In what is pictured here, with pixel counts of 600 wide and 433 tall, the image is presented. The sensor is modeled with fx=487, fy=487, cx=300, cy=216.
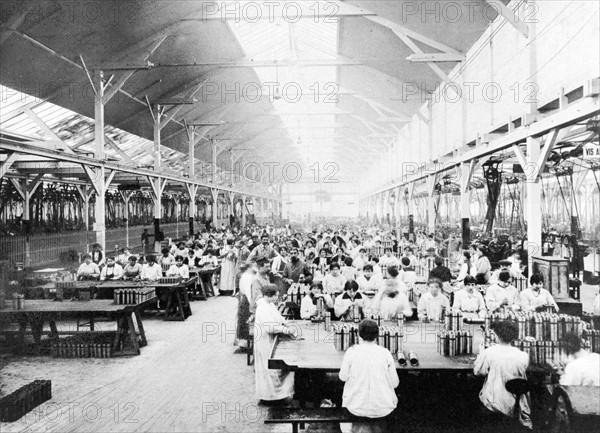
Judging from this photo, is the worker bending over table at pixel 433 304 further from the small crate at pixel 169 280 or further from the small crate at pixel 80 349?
the small crate at pixel 169 280

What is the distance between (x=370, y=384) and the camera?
3943 mm

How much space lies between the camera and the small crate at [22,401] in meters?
5.28

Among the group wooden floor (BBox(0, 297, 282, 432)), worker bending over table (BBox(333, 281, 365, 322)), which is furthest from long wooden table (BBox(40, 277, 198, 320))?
worker bending over table (BBox(333, 281, 365, 322))

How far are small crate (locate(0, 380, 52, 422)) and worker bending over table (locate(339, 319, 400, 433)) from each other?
3.73m

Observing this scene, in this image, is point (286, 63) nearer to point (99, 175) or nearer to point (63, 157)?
point (99, 175)

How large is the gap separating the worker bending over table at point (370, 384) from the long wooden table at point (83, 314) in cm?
463

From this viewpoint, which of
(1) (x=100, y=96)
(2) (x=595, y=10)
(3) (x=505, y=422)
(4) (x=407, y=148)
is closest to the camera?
(3) (x=505, y=422)

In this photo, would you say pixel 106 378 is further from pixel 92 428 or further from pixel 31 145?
pixel 31 145

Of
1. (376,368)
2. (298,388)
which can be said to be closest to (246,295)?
(298,388)

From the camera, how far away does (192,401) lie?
5746 millimetres

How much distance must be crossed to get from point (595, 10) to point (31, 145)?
30.6ft

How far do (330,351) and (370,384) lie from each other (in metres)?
1.16

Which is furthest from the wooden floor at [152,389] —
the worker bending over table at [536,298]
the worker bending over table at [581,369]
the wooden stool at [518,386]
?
the worker bending over table at [536,298]

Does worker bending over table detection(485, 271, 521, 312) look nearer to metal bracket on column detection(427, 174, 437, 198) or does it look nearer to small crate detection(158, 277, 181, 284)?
small crate detection(158, 277, 181, 284)
